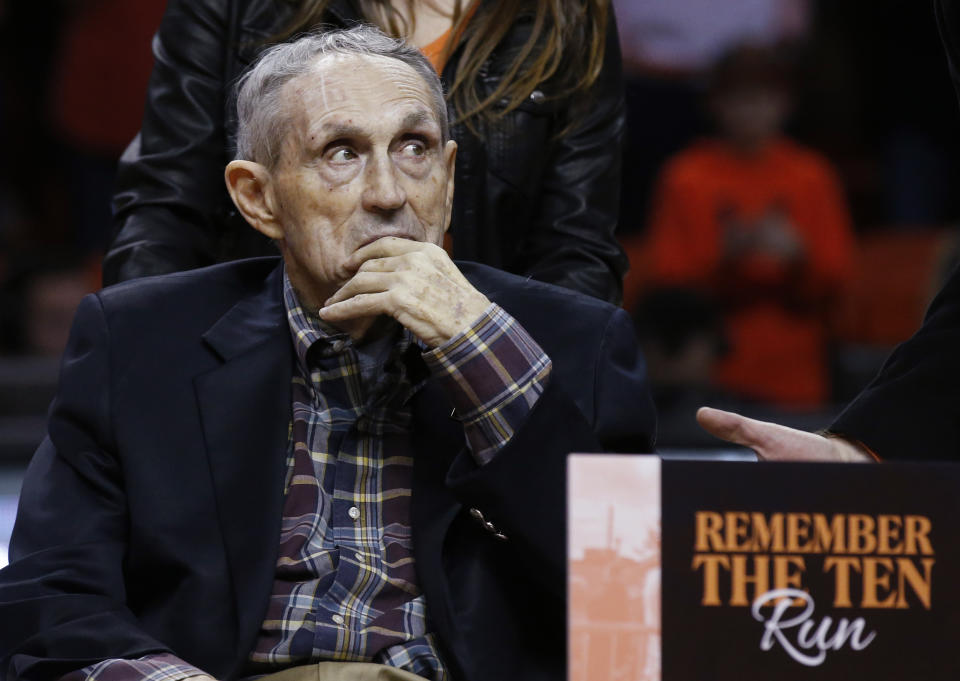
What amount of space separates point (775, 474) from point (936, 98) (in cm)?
563

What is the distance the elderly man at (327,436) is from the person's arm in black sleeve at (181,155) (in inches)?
16.2

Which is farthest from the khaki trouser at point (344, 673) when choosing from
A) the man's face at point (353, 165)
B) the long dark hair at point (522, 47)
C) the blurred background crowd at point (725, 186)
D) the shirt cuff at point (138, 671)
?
the blurred background crowd at point (725, 186)

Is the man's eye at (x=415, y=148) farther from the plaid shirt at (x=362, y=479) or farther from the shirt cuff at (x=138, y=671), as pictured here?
the shirt cuff at (x=138, y=671)

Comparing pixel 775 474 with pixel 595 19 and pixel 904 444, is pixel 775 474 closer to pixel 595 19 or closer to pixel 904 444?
pixel 904 444

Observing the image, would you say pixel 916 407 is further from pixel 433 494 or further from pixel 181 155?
pixel 181 155

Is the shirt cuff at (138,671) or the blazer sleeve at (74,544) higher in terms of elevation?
the blazer sleeve at (74,544)

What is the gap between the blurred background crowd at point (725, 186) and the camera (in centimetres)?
550

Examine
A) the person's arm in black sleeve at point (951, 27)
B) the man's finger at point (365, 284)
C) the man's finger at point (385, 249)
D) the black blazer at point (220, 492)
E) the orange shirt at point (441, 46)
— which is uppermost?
the orange shirt at point (441, 46)

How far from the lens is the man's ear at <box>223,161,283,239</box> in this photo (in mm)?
2104

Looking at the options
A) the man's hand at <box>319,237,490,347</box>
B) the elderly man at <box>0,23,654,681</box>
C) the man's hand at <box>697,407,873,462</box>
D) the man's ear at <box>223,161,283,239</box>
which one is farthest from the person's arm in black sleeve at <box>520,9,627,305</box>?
the man's hand at <box>697,407,873,462</box>

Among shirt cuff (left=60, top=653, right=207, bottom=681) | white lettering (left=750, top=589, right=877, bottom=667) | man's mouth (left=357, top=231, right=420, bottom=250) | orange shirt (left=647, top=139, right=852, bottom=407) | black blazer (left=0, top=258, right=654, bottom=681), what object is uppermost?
orange shirt (left=647, top=139, right=852, bottom=407)

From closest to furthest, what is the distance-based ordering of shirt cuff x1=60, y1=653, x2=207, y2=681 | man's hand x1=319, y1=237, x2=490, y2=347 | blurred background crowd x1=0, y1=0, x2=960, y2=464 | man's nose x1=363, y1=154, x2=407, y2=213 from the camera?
shirt cuff x1=60, y1=653, x2=207, y2=681, man's hand x1=319, y1=237, x2=490, y2=347, man's nose x1=363, y1=154, x2=407, y2=213, blurred background crowd x1=0, y1=0, x2=960, y2=464

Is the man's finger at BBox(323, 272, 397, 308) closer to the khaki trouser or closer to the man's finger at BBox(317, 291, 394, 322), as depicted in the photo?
the man's finger at BBox(317, 291, 394, 322)

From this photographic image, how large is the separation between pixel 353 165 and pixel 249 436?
14.3 inches
